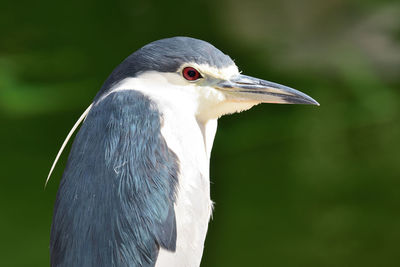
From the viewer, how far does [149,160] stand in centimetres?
109

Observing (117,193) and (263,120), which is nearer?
(117,193)

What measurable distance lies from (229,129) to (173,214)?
2879mm

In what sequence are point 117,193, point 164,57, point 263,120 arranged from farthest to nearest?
point 263,120 → point 164,57 → point 117,193

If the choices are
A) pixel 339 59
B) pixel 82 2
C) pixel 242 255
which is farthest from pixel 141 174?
pixel 82 2

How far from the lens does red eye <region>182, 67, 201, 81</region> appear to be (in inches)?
47.0

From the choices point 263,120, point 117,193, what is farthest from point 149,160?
point 263,120

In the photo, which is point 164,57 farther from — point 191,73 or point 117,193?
point 117,193

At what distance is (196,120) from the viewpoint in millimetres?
1231

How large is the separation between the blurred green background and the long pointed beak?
1.85 metres

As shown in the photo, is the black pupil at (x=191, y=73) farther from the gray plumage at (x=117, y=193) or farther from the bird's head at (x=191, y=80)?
the gray plumage at (x=117, y=193)

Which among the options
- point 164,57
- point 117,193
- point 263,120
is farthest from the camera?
point 263,120

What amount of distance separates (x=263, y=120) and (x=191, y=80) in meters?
2.82

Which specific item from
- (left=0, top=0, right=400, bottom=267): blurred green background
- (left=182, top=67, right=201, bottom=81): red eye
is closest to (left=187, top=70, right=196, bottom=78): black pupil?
(left=182, top=67, right=201, bottom=81): red eye

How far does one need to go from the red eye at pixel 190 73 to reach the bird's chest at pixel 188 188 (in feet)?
0.22
